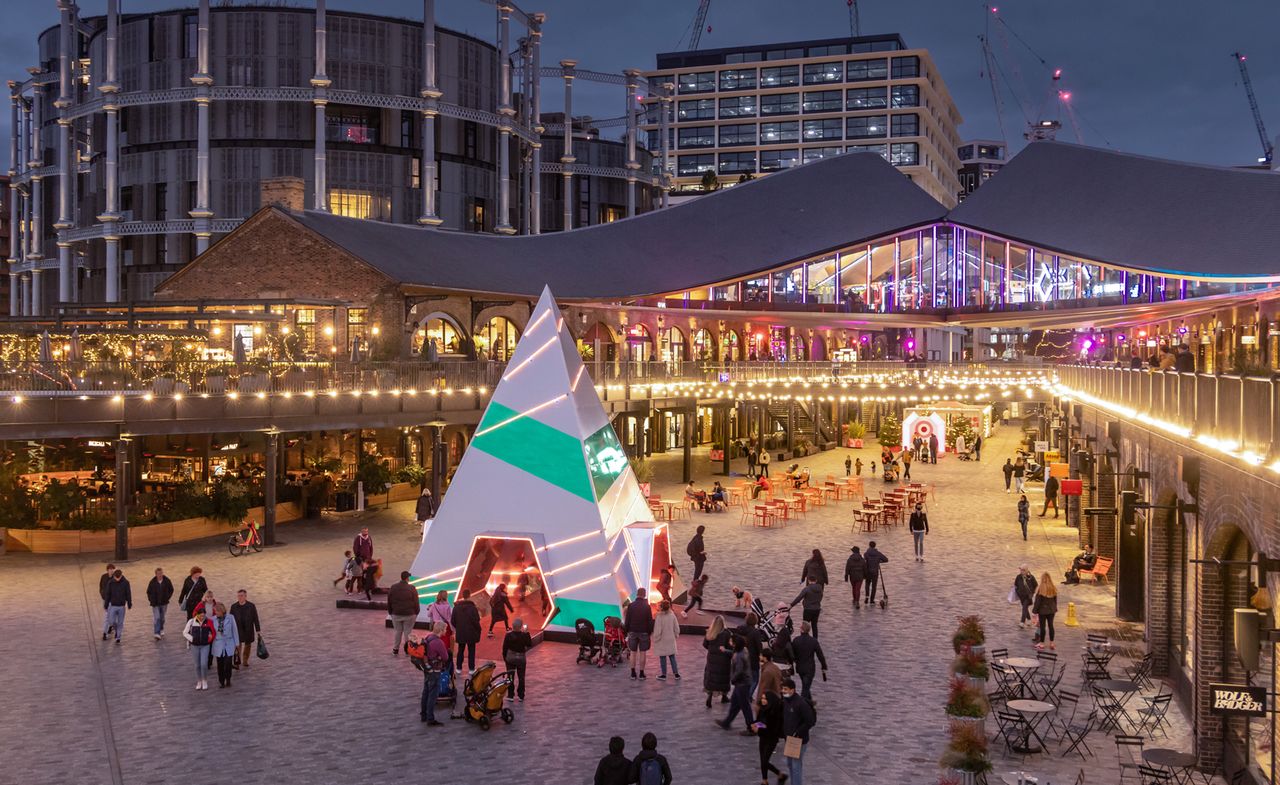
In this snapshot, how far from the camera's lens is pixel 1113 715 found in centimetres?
1500

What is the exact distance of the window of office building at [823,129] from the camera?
118 metres

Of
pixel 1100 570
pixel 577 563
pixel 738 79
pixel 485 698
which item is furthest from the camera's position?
pixel 738 79

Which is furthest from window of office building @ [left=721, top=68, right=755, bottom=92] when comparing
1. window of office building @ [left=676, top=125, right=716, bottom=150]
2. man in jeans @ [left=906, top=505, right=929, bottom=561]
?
man in jeans @ [left=906, top=505, right=929, bottom=561]

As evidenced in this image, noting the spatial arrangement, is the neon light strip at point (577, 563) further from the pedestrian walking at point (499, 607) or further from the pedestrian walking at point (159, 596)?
the pedestrian walking at point (159, 596)

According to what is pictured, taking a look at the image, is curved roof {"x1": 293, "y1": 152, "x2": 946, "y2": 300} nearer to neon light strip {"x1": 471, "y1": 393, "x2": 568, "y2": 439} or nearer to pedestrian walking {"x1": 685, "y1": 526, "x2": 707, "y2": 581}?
pedestrian walking {"x1": 685, "y1": 526, "x2": 707, "y2": 581}

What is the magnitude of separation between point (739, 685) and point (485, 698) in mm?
3318

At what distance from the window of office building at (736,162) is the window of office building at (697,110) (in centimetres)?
502

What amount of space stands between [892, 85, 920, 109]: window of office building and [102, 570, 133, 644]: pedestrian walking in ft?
352

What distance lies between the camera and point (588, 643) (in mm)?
18094

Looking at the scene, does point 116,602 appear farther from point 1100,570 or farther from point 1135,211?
point 1135,211

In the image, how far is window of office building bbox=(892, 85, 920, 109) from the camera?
11494 cm

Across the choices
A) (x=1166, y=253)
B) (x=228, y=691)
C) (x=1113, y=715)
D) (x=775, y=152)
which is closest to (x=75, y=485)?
(x=228, y=691)

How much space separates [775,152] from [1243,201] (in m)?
72.6

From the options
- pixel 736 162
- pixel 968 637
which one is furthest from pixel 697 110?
pixel 968 637
